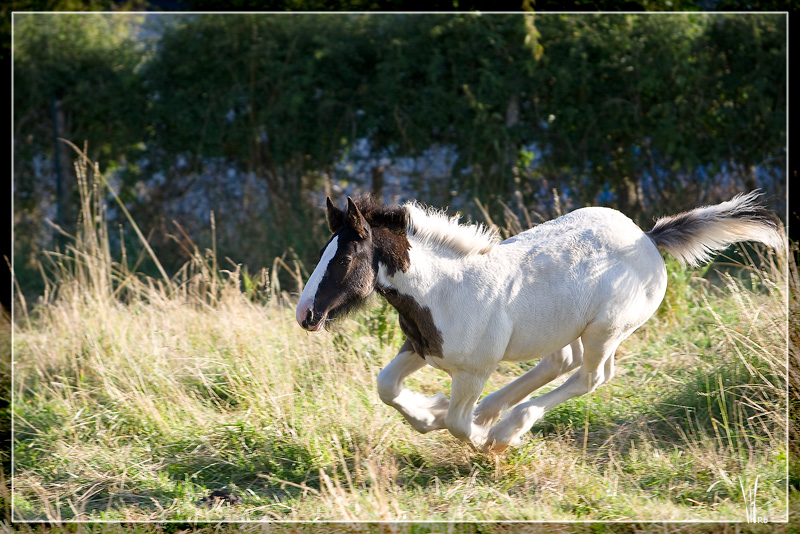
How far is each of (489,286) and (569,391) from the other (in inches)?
35.2

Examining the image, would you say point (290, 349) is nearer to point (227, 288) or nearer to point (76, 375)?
point (227, 288)

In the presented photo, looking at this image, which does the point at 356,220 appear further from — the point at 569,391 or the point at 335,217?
the point at 569,391

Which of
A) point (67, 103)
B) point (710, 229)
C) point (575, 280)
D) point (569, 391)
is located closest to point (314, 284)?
point (575, 280)

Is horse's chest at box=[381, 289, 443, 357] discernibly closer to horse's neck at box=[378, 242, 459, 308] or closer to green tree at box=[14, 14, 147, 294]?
horse's neck at box=[378, 242, 459, 308]

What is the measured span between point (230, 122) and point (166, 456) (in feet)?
16.7

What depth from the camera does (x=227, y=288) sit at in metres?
5.67

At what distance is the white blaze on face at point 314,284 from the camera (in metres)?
3.28

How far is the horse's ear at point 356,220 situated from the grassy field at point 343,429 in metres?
1.00

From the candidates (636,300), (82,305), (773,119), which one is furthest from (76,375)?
(773,119)

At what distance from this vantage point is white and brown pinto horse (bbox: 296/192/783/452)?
3.40 m

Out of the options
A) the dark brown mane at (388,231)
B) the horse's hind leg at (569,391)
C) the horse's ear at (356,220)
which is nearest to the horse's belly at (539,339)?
the horse's hind leg at (569,391)

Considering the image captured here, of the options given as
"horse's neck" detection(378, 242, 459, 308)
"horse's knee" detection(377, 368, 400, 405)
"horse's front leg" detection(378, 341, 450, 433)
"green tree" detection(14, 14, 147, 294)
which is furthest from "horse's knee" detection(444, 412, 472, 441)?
"green tree" detection(14, 14, 147, 294)

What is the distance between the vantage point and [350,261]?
10.9 ft

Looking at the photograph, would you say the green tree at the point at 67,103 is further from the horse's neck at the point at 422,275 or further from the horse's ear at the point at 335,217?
the horse's neck at the point at 422,275
